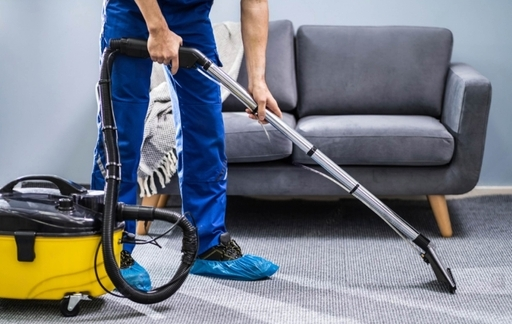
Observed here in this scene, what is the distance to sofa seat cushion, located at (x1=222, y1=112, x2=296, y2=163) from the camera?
2.55 meters

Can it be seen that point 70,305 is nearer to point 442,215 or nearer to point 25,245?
point 25,245

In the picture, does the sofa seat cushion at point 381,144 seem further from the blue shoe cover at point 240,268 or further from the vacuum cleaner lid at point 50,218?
the vacuum cleaner lid at point 50,218

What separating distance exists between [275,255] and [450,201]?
1.08 metres

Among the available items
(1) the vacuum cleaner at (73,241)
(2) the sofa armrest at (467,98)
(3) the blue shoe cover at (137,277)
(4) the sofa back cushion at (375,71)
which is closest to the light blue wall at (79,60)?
(4) the sofa back cushion at (375,71)

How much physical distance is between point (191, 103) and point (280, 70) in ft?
3.32

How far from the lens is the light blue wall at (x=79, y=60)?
3.26 m

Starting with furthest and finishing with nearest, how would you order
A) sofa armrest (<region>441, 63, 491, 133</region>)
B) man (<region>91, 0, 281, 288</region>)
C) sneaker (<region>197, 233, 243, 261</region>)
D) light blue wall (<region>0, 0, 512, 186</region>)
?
1. light blue wall (<region>0, 0, 512, 186</region>)
2. sofa armrest (<region>441, 63, 491, 133</region>)
3. sneaker (<region>197, 233, 243, 261</region>)
4. man (<region>91, 0, 281, 288</region>)

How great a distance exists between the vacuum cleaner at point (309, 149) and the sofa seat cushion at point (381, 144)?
55cm

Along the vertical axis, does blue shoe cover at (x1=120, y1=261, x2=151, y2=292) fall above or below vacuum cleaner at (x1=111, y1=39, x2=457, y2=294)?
below

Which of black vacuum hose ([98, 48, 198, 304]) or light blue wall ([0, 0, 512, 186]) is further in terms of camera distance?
light blue wall ([0, 0, 512, 186])

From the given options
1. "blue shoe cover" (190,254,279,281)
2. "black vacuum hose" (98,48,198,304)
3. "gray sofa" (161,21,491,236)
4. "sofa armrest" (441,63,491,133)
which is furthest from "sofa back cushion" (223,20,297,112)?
"black vacuum hose" (98,48,198,304)

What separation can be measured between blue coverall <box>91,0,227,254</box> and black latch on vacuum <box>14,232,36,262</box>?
32 centimetres

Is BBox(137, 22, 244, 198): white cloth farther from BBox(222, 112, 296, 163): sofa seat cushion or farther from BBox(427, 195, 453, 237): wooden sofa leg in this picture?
BBox(427, 195, 453, 237): wooden sofa leg

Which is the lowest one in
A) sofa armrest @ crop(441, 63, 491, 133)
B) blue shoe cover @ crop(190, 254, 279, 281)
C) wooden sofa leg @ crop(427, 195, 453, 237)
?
wooden sofa leg @ crop(427, 195, 453, 237)
